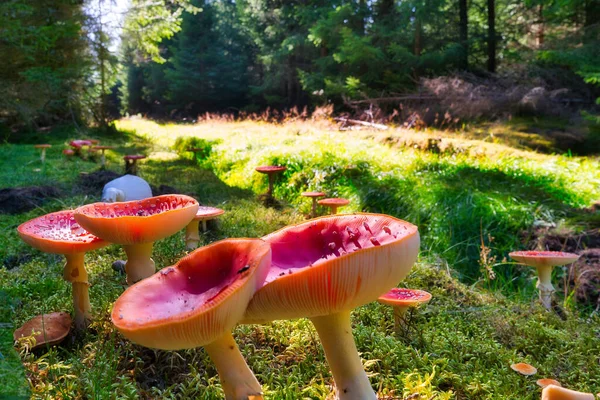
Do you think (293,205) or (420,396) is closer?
(420,396)

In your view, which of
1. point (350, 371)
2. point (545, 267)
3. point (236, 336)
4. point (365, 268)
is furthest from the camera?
point (545, 267)

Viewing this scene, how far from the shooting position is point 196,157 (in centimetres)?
979

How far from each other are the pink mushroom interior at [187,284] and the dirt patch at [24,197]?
429 centimetres

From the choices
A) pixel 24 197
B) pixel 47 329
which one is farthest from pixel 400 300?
pixel 24 197

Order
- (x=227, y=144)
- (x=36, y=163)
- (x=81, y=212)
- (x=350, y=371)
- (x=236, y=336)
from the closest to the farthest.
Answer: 1. (x=350, y=371)
2. (x=81, y=212)
3. (x=236, y=336)
4. (x=36, y=163)
5. (x=227, y=144)

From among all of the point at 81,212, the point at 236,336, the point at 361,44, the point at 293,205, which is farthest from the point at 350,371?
the point at 361,44

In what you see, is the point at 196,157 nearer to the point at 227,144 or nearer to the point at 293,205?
the point at 227,144

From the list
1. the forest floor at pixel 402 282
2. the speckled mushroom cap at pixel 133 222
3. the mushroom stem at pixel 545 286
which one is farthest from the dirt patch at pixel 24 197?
the mushroom stem at pixel 545 286

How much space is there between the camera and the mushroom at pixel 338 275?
3.40 feet

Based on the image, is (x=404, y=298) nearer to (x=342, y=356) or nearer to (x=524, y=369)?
(x=524, y=369)

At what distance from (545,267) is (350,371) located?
2424mm

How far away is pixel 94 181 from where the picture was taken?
6207 millimetres

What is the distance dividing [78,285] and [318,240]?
130 centimetres

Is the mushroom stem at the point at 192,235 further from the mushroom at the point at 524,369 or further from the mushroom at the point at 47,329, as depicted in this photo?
the mushroom at the point at 524,369
